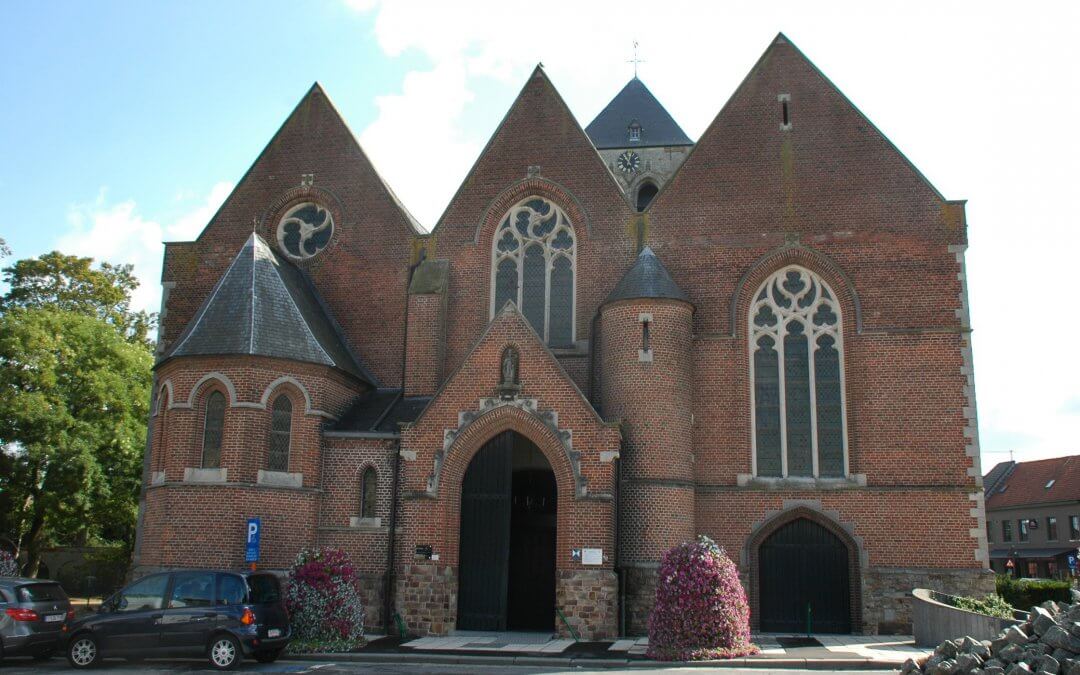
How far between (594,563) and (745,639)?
3594 mm

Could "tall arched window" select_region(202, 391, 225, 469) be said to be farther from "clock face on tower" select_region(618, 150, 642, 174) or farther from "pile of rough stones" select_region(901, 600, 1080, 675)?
"clock face on tower" select_region(618, 150, 642, 174)

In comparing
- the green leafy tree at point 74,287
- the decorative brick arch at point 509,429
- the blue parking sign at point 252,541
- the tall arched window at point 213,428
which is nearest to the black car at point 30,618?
the blue parking sign at point 252,541

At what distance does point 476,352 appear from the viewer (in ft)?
68.1

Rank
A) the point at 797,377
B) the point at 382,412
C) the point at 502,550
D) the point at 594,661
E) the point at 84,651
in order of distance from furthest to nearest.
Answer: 1. the point at 382,412
2. the point at 797,377
3. the point at 502,550
4. the point at 594,661
5. the point at 84,651

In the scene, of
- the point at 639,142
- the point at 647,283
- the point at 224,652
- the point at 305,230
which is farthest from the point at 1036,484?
the point at 224,652

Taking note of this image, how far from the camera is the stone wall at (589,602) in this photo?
1903 centimetres

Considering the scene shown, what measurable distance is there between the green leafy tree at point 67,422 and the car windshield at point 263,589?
19.1 m

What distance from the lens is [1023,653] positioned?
1121cm

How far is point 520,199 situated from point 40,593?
1394 centimetres

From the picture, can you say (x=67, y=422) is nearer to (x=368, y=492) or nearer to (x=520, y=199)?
(x=368, y=492)

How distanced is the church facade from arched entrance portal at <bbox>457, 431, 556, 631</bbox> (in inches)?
2.5

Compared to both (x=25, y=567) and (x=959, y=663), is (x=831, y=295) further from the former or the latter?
(x=25, y=567)

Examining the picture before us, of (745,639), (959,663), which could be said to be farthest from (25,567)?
(959,663)

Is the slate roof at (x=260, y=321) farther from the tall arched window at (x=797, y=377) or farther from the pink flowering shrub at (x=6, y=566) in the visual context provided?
the tall arched window at (x=797, y=377)
